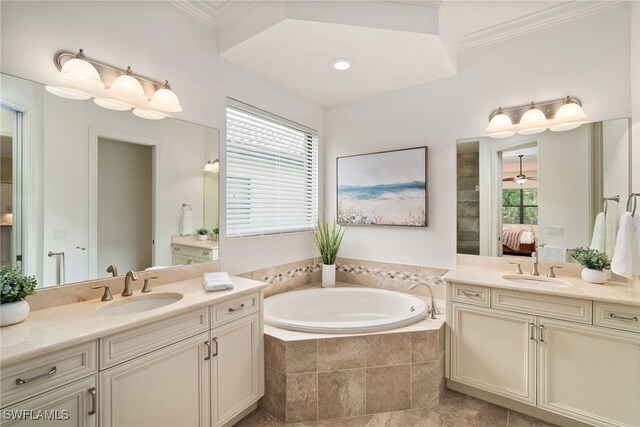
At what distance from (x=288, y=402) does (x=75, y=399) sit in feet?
3.88

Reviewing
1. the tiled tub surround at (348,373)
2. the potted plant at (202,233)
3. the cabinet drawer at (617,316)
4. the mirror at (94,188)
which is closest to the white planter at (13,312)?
the mirror at (94,188)

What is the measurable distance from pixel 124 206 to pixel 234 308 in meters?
0.93

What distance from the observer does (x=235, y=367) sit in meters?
1.78

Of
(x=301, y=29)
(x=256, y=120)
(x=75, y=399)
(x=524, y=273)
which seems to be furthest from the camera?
(x=256, y=120)

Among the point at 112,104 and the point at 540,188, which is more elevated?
the point at 112,104

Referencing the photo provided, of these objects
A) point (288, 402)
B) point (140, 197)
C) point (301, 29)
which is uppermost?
point (301, 29)

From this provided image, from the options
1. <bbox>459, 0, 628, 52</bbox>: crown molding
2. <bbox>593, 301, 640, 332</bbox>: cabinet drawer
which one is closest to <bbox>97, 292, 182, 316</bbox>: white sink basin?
<bbox>593, 301, 640, 332</bbox>: cabinet drawer

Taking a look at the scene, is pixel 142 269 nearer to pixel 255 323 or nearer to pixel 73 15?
pixel 255 323

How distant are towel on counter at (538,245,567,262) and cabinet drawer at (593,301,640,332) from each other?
21.6 inches

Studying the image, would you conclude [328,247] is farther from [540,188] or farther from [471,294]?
[540,188]

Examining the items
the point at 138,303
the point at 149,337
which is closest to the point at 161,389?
the point at 149,337

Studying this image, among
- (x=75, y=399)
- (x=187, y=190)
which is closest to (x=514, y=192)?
(x=187, y=190)

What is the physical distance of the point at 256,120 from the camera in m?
2.63

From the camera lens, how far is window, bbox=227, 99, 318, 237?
243 centimetres
